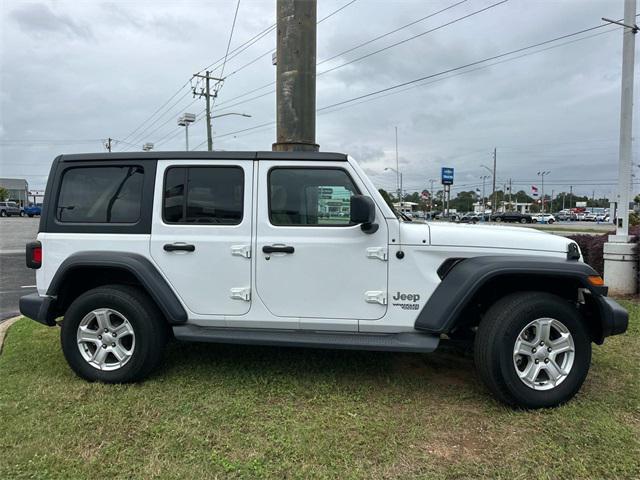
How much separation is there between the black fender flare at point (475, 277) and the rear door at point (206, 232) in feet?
4.71

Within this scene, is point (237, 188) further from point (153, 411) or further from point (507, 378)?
point (507, 378)

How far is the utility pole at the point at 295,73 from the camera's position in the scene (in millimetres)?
5453

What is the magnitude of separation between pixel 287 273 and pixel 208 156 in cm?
116

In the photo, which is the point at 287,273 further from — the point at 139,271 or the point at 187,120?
the point at 187,120

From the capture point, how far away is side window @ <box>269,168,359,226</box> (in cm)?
366

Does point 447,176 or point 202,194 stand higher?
point 447,176

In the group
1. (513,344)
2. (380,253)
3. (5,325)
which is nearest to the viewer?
(513,344)

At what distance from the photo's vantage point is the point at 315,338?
11.8ft

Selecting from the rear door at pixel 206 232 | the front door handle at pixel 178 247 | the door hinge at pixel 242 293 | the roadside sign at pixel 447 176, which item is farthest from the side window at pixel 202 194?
the roadside sign at pixel 447 176

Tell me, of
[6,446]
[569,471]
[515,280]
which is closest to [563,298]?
[515,280]

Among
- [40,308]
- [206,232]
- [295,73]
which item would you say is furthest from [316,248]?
[295,73]

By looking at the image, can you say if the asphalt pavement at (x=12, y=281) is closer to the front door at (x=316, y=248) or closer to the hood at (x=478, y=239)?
the front door at (x=316, y=248)

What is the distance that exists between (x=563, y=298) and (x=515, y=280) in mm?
401

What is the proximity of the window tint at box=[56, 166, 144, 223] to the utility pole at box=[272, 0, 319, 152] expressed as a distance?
6.65 feet
